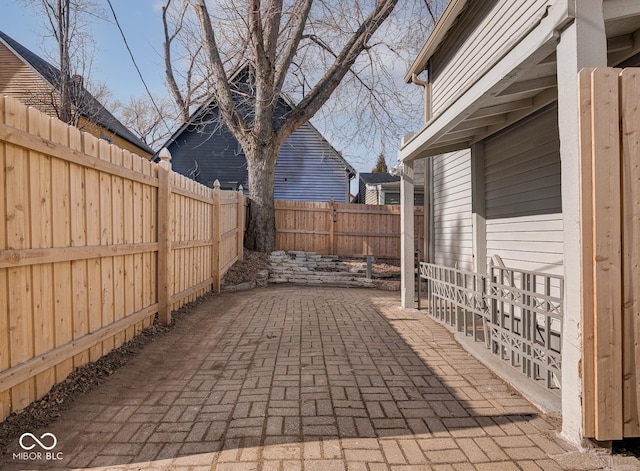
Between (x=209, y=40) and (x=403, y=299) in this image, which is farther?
(x=209, y=40)

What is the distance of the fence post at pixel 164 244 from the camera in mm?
5058

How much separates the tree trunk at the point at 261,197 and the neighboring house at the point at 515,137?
16.1ft

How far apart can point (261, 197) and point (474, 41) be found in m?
7.40

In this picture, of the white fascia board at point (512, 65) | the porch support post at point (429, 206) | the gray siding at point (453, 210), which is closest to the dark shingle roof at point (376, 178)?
the porch support post at point (429, 206)

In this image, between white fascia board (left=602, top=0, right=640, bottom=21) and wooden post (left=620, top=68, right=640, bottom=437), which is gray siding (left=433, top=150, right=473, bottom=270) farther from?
wooden post (left=620, top=68, right=640, bottom=437)

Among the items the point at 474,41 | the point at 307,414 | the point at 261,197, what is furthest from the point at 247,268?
the point at 307,414

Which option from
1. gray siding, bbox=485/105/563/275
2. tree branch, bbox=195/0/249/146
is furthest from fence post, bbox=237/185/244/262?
gray siding, bbox=485/105/563/275

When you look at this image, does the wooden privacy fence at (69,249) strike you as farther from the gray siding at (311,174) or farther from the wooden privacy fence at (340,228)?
the gray siding at (311,174)

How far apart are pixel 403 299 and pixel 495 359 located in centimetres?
278

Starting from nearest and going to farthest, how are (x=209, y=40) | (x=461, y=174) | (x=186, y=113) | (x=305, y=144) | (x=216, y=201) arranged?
(x=461, y=174) < (x=216, y=201) < (x=209, y=40) < (x=305, y=144) < (x=186, y=113)

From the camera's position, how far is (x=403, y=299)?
22.0ft

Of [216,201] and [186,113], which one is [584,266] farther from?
[186,113]

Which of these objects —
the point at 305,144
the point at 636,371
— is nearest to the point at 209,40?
the point at 305,144

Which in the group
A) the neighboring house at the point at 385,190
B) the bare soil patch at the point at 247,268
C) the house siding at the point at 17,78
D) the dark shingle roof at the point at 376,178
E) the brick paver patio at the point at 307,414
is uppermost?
the house siding at the point at 17,78
